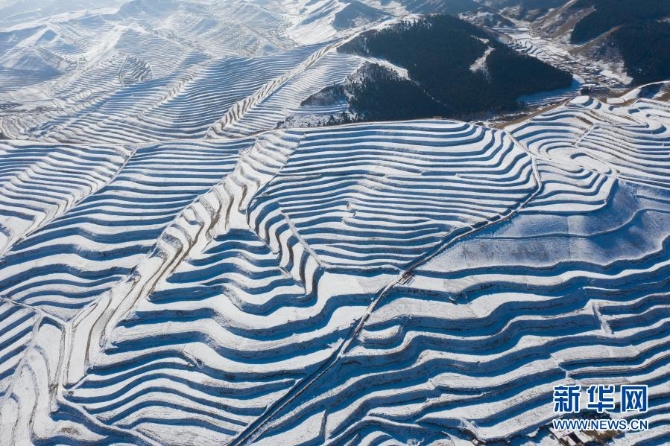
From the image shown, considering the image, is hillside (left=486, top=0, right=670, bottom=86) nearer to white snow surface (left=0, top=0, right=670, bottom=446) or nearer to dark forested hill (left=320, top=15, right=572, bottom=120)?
dark forested hill (left=320, top=15, right=572, bottom=120)

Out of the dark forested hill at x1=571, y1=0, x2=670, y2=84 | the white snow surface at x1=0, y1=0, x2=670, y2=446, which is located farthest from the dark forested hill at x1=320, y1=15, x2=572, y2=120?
the dark forested hill at x1=571, y1=0, x2=670, y2=84

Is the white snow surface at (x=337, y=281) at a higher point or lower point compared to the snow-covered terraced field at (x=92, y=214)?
lower

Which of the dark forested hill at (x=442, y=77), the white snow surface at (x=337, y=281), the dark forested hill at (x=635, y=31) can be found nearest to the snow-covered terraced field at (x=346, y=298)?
the white snow surface at (x=337, y=281)

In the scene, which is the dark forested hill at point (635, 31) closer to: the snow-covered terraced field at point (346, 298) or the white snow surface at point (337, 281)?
the white snow surface at point (337, 281)

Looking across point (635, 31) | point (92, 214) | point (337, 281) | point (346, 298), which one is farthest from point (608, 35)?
point (92, 214)

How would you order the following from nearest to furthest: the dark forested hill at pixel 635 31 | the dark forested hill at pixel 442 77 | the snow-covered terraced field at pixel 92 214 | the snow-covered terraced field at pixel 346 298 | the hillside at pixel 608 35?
the snow-covered terraced field at pixel 346 298 < the snow-covered terraced field at pixel 92 214 < the dark forested hill at pixel 442 77 < the dark forested hill at pixel 635 31 < the hillside at pixel 608 35

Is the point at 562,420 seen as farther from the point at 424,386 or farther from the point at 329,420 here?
the point at 329,420
